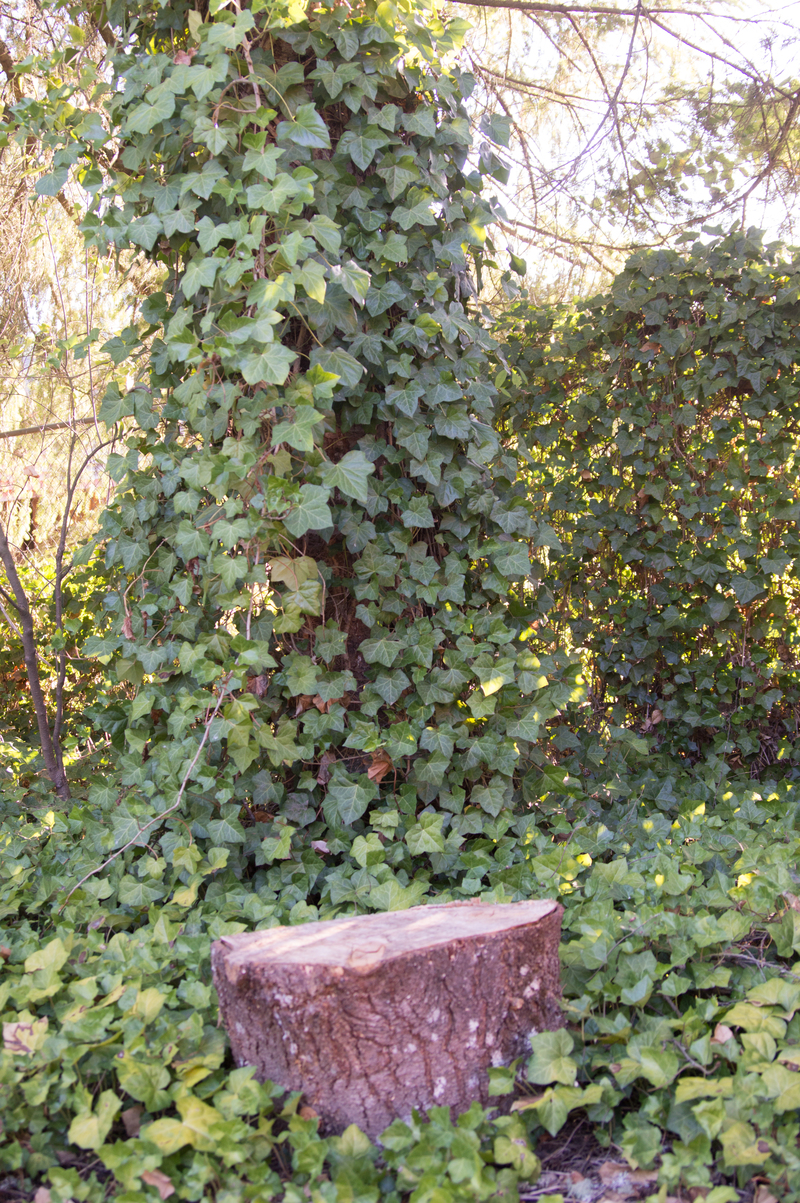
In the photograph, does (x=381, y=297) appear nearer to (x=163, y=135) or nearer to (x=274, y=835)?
(x=163, y=135)

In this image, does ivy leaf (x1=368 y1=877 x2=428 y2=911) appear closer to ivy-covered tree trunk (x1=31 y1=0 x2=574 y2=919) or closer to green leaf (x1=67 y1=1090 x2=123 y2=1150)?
ivy-covered tree trunk (x1=31 y1=0 x2=574 y2=919)

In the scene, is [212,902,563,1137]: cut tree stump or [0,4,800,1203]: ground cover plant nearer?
[212,902,563,1137]: cut tree stump

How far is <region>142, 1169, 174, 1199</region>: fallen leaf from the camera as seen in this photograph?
1.20 metres

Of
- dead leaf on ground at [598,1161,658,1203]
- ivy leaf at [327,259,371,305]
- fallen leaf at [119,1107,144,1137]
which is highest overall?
ivy leaf at [327,259,371,305]

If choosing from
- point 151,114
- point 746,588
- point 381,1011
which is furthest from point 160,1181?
point 746,588

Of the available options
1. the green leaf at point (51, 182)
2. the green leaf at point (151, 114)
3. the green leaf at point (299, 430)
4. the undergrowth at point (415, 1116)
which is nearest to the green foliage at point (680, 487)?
the undergrowth at point (415, 1116)

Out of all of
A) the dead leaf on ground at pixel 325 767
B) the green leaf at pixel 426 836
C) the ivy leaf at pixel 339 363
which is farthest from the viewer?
the dead leaf on ground at pixel 325 767

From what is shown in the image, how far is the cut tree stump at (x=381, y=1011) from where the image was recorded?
4.43ft

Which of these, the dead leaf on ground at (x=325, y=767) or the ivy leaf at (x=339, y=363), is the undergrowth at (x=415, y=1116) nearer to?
the dead leaf on ground at (x=325, y=767)

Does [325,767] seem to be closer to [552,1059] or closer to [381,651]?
[381,651]

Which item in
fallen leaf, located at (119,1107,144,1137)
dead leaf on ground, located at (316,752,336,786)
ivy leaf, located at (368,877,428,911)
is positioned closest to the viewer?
fallen leaf, located at (119,1107,144,1137)

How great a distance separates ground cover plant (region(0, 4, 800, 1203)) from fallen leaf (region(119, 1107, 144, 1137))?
2cm

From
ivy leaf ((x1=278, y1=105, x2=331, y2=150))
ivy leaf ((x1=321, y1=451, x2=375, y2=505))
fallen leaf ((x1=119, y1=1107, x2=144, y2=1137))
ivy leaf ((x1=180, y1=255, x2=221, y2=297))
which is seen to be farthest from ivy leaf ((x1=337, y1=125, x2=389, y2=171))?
fallen leaf ((x1=119, y1=1107, x2=144, y2=1137))

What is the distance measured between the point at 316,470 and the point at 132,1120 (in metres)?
1.30
